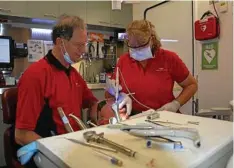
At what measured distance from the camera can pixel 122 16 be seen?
11.7 ft

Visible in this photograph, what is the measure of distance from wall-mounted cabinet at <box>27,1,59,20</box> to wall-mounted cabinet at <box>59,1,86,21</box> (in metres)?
0.07

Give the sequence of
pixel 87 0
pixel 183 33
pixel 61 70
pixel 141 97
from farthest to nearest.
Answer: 1. pixel 87 0
2. pixel 183 33
3. pixel 141 97
4. pixel 61 70

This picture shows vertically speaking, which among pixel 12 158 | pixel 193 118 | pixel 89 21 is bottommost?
pixel 12 158

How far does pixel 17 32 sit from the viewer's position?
3.06m

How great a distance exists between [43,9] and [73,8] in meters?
0.42

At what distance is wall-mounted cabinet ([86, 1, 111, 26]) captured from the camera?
10.8ft

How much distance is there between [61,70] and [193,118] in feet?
2.36

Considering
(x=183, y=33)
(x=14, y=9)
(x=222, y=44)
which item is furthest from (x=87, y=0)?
(x=222, y=44)

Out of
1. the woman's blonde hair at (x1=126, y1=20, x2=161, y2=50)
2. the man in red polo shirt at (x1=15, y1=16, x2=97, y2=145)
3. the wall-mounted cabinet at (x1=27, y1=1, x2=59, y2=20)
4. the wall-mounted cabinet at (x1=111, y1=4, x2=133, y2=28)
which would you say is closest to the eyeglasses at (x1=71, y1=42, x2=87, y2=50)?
the man in red polo shirt at (x1=15, y1=16, x2=97, y2=145)

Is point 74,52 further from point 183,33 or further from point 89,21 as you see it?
point 89,21

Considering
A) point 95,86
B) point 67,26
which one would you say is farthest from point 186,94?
point 95,86

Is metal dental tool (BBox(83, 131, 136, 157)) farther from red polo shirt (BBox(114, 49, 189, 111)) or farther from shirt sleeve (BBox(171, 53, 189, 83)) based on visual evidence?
shirt sleeve (BBox(171, 53, 189, 83))

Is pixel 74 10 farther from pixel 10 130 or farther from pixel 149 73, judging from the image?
pixel 10 130

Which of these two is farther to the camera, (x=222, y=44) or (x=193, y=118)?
(x=222, y=44)
